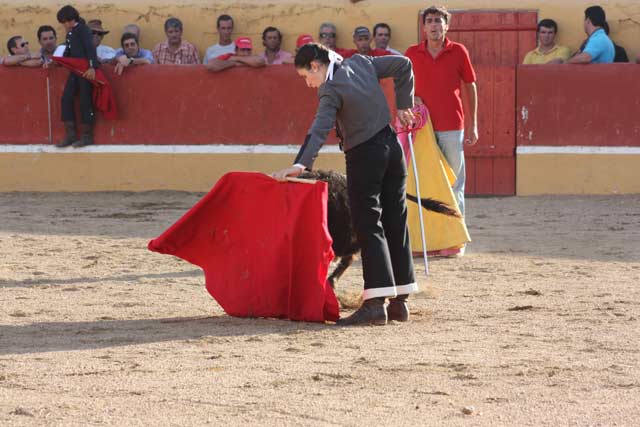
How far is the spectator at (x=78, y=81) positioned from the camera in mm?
12320

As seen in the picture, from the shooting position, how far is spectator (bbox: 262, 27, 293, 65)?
42.7 feet

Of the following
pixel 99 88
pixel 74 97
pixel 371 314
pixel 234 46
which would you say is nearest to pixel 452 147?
pixel 371 314

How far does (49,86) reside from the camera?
12672 millimetres

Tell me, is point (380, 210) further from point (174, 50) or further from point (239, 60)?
point (174, 50)

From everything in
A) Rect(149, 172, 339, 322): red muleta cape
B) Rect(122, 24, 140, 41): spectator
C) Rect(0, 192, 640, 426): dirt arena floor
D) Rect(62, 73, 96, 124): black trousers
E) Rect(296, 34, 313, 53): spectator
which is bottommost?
Rect(0, 192, 640, 426): dirt arena floor

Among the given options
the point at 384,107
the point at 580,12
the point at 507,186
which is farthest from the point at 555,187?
the point at 384,107

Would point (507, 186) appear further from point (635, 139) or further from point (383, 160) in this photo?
point (383, 160)

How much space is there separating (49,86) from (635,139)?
5459 mm

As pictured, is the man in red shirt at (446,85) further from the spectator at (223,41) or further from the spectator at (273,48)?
the spectator at (223,41)

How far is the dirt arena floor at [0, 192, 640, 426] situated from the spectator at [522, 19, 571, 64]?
13.6ft

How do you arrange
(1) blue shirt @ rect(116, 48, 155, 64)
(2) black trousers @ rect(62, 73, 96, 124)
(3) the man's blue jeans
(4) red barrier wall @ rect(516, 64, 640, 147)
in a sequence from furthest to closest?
1. (1) blue shirt @ rect(116, 48, 155, 64)
2. (2) black trousers @ rect(62, 73, 96, 124)
3. (4) red barrier wall @ rect(516, 64, 640, 147)
4. (3) the man's blue jeans

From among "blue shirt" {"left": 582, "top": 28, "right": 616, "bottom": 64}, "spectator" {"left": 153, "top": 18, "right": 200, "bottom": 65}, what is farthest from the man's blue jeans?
"spectator" {"left": 153, "top": 18, "right": 200, "bottom": 65}

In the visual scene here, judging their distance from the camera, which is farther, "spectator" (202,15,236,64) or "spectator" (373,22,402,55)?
"spectator" (202,15,236,64)

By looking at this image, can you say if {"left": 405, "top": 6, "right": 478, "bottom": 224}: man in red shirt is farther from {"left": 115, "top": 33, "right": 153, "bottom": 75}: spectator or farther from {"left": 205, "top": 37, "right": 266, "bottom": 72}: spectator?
{"left": 115, "top": 33, "right": 153, "bottom": 75}: spectator
